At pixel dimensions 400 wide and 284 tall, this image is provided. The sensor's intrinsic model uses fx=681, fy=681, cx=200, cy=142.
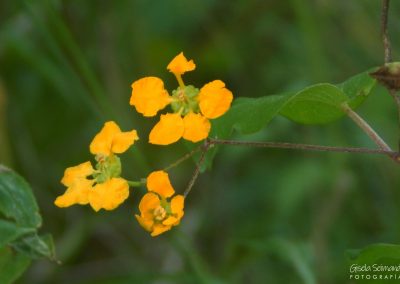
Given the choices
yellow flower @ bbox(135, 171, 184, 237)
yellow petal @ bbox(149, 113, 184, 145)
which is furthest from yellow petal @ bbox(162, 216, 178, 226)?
yellow petal @ bbox(149, 113, 184, 145)

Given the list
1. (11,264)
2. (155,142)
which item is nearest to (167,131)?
(155,142)

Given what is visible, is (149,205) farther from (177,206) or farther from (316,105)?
(316,105)

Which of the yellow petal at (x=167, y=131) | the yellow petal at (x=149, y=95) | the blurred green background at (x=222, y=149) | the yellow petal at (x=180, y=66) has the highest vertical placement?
the yellow petal at (x=180, y=66)

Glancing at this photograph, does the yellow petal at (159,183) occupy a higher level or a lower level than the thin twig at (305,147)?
higher

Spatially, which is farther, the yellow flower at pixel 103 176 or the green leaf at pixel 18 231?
the green leaf at pixel 18 231

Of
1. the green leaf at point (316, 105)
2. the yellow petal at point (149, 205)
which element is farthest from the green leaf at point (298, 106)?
the yellow petal at point (149, 205)

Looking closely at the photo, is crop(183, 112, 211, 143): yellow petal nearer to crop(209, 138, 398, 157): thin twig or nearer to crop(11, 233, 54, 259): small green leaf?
crop(209, 138, 398, 157): thin twig

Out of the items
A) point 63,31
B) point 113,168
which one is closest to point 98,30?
point 63,31

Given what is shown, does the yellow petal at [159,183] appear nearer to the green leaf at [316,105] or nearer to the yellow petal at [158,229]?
the yellow petal at [158,229]
